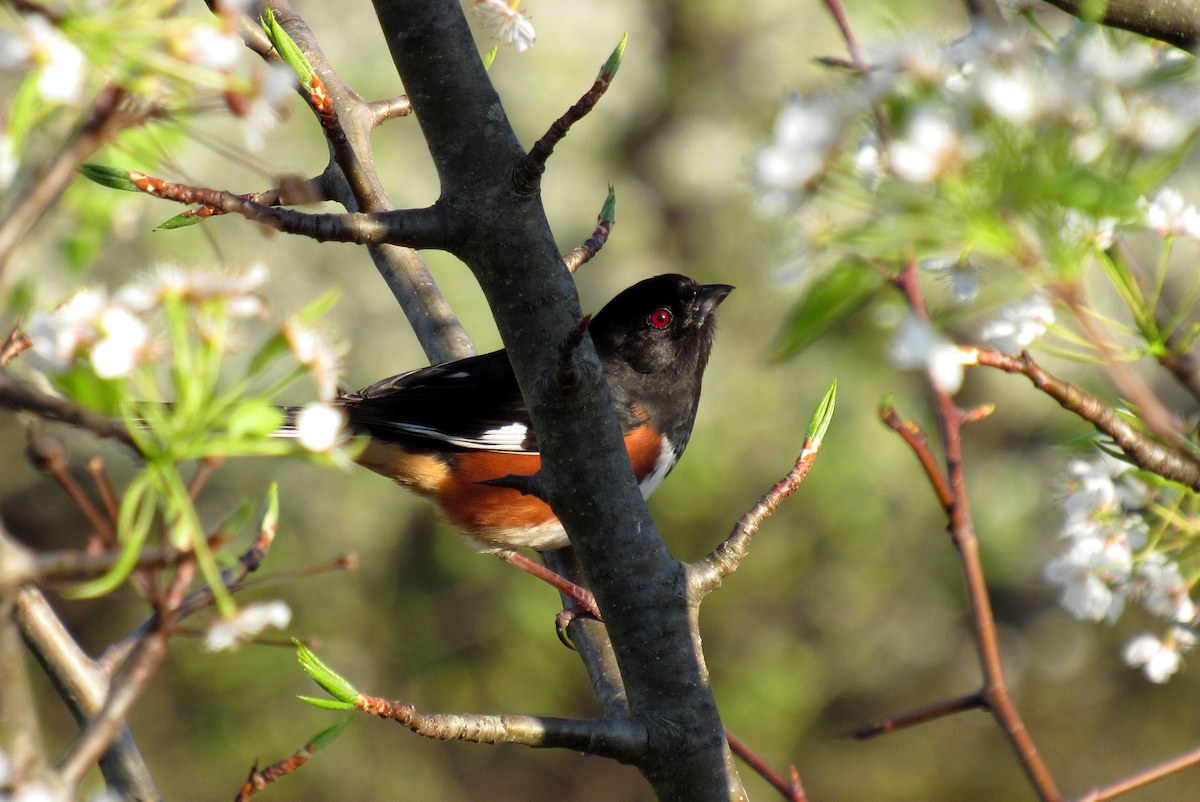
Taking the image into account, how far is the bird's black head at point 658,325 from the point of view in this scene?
122 inches

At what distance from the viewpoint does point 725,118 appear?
5.80 m

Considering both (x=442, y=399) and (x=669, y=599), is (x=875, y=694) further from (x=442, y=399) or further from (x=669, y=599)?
(x=669, y=599)

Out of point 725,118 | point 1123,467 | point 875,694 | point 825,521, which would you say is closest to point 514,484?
point 1123,467

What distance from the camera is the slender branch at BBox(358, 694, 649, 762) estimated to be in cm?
112

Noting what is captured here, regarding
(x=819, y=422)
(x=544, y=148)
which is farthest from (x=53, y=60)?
(x=819, y=422)

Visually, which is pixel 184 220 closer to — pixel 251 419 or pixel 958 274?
pixel 251 419

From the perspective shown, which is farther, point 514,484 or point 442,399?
point 442,399

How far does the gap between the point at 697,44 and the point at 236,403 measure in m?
5.78

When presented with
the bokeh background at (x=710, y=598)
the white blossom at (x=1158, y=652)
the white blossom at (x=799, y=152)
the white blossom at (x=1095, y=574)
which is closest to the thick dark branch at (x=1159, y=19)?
the white blossom at (x=799, y=152)

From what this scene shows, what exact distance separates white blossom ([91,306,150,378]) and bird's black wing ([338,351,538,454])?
2277 mm

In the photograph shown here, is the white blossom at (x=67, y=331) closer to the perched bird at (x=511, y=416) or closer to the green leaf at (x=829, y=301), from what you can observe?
the green leaf at (x=829, y=301)

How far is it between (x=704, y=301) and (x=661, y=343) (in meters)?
0.20

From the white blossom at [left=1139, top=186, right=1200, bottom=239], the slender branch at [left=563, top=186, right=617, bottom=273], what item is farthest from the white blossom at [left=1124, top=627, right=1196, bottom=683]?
the slender branch at [left=563, top=186, right=617, bottom=273]

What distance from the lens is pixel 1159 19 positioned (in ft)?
3.35
